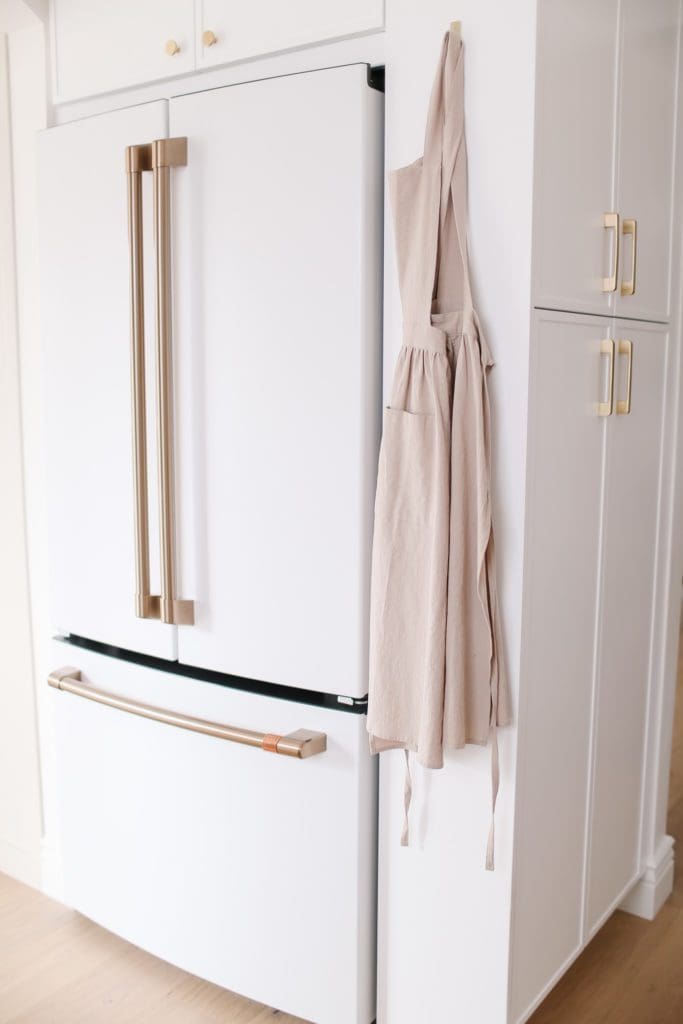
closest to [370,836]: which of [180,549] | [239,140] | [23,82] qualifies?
[180,549]

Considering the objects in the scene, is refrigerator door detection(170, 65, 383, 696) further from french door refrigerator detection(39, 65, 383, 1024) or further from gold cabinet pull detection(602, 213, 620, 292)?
gold cabinet pull detection(602, 213, 620, 292)

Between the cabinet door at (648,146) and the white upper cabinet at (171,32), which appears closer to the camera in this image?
the white upper cabinet at (171,32)

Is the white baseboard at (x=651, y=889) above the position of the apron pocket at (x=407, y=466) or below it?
below

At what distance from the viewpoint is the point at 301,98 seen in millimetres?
1641

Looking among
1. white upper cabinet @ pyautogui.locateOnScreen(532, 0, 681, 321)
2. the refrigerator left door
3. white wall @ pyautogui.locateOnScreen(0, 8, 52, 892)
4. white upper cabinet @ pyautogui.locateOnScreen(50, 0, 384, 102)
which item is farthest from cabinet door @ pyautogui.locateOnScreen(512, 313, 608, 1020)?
white wall @ pyautogui.locateOnScreen(0, 8, 52, 892)

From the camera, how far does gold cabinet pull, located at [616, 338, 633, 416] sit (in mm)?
1886

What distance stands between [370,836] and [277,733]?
26 centimetres

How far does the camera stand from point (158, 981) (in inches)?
82.7

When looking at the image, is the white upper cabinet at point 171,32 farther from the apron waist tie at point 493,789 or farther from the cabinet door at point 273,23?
the apron waist tie at point 493,789

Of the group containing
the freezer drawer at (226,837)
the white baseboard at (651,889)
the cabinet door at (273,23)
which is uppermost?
the cabinet door at (273,23)

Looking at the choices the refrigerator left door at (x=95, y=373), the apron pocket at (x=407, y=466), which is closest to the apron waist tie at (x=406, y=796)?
the apron pocket at (x=407, y=466)

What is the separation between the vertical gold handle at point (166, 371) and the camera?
1.78 metres

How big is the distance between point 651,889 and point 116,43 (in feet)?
7.66

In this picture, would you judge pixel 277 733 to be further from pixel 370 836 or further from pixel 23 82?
pixel 23 82
